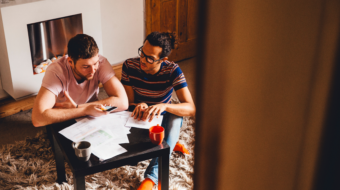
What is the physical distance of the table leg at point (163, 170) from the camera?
1.64m

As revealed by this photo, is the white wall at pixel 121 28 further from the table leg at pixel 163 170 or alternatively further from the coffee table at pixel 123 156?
the table leg at pixel 163 170

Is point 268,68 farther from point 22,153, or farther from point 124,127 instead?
point 22,153

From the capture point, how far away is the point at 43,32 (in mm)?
2818

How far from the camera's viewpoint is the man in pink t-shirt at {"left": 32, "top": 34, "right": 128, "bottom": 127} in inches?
69.5

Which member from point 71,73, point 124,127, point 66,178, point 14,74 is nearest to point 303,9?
point 124,127

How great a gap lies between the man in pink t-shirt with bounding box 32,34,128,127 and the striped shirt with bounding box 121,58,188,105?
0.34ft

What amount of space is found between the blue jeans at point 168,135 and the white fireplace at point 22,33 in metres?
1.44

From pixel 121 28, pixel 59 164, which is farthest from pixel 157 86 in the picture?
pixel 121 28

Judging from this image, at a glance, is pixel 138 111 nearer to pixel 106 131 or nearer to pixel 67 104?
pixel 106 131

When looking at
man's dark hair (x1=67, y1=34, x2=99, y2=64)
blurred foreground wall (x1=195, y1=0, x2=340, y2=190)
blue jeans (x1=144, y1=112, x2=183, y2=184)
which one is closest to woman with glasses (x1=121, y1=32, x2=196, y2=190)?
blue jeans (x1=144, y1=112, x2=183, y2=184)

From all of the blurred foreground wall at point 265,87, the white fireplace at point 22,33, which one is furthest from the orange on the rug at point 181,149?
the blurred foreground wall at point 265,87

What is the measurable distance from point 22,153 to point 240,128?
2.42 metres

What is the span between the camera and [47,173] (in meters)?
2.08

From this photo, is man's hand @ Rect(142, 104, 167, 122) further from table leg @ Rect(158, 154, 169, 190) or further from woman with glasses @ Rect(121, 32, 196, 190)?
table leg @ Rect(158, 154, 169, 190)
